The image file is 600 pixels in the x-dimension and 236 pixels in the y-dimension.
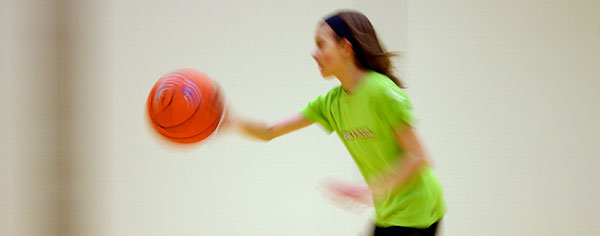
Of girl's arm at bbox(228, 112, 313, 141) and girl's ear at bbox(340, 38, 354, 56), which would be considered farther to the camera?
girl's arm at bbox(228, 112, 313, 141)

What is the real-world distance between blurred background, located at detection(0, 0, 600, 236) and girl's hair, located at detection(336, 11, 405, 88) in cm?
138

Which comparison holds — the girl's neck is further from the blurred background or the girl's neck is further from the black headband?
the blurred background

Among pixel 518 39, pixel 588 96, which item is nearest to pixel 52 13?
pixel 518 39

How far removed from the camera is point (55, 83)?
104 cm

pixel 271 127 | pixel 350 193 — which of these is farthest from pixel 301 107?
pixel 350 193

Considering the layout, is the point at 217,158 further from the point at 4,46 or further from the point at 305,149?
the point at 4,46

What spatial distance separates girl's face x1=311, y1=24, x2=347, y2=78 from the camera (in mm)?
2051

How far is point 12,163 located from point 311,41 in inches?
73.6

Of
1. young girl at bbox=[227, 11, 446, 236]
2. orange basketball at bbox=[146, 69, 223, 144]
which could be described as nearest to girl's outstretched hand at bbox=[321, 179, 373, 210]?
young girl at bbox=[227, 11, 446, 236]

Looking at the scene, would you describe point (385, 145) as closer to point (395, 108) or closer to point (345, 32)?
point (395, 108)

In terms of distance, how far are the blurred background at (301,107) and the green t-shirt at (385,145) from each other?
1.43 metres

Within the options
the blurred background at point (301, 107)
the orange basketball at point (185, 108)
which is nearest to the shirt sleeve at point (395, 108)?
the orange basketball at point (185, 108)

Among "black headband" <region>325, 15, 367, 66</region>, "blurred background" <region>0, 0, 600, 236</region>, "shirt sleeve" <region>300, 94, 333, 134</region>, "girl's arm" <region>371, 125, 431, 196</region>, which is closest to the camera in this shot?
"girl's arm" <region>371, 125, 431, 196</region>

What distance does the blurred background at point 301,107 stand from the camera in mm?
3443
